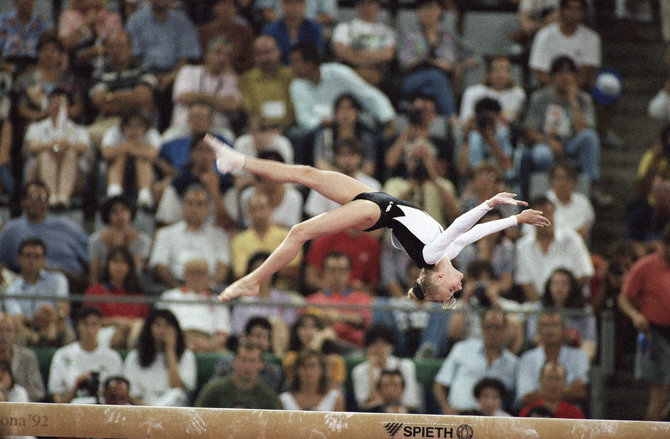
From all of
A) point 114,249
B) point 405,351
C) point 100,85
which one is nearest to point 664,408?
point 405,351

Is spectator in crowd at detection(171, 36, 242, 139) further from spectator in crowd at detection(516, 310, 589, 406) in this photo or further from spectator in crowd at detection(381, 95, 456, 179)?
spectator in crowd at detection(516, 310, 589, 406)

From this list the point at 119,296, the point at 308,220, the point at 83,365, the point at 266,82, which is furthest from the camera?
the point at 266,82

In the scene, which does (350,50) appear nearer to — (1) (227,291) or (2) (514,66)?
(2) (514,66)

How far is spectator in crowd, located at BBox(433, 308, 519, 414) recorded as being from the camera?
7652 mm

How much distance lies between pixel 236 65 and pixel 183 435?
18.4ft

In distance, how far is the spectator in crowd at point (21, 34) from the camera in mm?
10109

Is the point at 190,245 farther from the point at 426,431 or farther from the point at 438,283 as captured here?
the point at 426,431

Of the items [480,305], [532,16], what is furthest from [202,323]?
[532,16]

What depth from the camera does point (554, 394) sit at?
7.59 meters

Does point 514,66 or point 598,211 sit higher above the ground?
point 514,66

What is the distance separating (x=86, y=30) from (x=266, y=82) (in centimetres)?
195

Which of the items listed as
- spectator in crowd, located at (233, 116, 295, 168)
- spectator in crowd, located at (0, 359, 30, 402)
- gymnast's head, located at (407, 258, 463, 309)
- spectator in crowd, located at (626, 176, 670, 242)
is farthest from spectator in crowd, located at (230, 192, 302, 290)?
spectator in crowd, located at (626, 176, 670, 242)

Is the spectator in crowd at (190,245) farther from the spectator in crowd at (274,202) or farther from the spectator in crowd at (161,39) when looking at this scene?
→ the spectator in crowd at (161,39)

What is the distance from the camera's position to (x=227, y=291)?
576 cm
